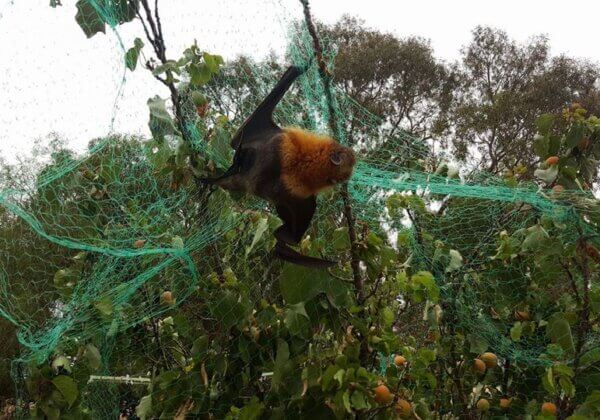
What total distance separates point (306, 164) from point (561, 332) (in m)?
0.87

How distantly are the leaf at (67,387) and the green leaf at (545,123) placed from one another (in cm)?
152

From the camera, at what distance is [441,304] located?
2.07 m

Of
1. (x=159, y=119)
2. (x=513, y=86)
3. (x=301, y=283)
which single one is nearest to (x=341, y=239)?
(x=301, y=283)

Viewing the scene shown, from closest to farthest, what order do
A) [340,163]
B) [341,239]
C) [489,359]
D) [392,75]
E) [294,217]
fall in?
[340,163], [294,217], [341,239], [489,359], [392,75]

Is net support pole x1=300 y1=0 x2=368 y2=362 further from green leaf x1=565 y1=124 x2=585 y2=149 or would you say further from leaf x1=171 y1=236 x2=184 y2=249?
green leaf x1=565 y1=124 x2=585 y2=149

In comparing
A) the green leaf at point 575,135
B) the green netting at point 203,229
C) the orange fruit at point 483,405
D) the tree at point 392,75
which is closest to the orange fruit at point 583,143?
the green leaf at point 575,135

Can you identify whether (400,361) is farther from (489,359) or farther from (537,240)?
(537,240)

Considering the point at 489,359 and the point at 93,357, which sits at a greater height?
the point at 93,357

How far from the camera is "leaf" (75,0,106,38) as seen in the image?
5.36ft

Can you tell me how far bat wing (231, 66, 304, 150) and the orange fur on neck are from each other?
0.30 ft

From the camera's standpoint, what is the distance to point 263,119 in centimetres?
149

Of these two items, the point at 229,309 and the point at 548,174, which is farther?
the point at 548,174

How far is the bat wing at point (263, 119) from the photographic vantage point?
146 cm

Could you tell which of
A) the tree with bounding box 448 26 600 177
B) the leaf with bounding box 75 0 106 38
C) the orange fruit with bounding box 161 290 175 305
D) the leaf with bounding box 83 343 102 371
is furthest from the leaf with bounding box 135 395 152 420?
the tree with bounding box 448 26 600 177
